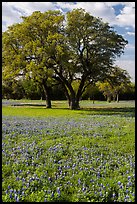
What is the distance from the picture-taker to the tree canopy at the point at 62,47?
28.5 m

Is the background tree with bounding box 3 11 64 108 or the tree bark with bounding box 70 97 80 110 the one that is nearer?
the background tree with bounding box 3 11 64 108

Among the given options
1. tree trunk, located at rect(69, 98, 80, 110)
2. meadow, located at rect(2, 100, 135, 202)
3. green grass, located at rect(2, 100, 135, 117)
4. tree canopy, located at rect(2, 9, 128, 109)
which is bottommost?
meadow, located at rect(2, 100, 135, 202)

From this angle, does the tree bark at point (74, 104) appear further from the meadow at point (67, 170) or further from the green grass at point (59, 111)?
the meadow at point (67, 170)

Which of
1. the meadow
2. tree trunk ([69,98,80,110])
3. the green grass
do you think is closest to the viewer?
the meadow

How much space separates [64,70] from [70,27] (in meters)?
4.83

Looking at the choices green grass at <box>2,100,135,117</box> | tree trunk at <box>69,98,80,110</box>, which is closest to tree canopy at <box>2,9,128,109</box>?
tree trunk at <box>69,98,80,110</box>

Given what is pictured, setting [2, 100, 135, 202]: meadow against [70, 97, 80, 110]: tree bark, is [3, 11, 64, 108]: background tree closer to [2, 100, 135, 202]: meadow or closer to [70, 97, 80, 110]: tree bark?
[70, 97, 80, 110]: tree bark

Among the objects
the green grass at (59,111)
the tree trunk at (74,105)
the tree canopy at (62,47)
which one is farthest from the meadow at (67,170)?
the tree trunk at (74,105)

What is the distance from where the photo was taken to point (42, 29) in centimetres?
2986

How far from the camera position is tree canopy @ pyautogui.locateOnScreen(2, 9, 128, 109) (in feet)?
93.4

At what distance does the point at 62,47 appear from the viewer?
28172 millimetres

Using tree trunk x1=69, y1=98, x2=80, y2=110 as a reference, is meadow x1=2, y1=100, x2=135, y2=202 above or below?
below

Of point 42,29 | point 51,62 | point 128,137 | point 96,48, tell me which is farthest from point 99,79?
point 128,137

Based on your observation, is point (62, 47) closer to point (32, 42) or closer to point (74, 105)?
point (32, 42)
